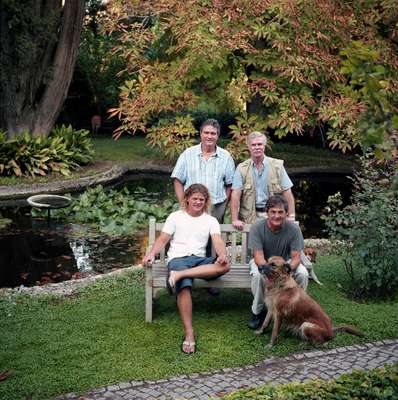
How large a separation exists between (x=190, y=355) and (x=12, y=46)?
13.4 meters

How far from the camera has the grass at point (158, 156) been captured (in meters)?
17.8

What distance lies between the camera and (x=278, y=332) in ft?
17.7

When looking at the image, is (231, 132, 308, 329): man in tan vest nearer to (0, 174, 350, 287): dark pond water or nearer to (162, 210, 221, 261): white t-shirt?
(162, 210, 221, 261): white t-shirt

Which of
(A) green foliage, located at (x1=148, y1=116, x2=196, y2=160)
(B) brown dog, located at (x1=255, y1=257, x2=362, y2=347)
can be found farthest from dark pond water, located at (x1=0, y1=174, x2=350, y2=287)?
(B) brown dog, located at (x1=255, y1=257, x2=362, y2=347)

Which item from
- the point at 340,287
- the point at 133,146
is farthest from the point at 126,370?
the point at 133,146

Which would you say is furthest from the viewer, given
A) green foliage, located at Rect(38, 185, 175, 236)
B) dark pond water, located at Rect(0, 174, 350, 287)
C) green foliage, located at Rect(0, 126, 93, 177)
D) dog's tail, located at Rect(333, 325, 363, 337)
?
green foliage, located at Rect(0, 126, 93, 177)

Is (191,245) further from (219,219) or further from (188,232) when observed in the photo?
(219,219)

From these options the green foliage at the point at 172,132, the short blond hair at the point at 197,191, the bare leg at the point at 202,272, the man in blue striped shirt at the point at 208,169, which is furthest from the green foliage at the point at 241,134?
the bare leg at the point at 202,272

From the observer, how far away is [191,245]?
5676 mm

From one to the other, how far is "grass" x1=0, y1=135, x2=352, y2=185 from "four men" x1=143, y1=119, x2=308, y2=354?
955cm

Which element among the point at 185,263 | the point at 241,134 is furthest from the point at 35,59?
the point at 185,263

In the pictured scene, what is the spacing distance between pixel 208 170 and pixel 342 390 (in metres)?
3.21

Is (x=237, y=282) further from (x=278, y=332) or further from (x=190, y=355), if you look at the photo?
(x=190, y=355)

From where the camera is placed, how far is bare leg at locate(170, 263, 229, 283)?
5.34 meters
